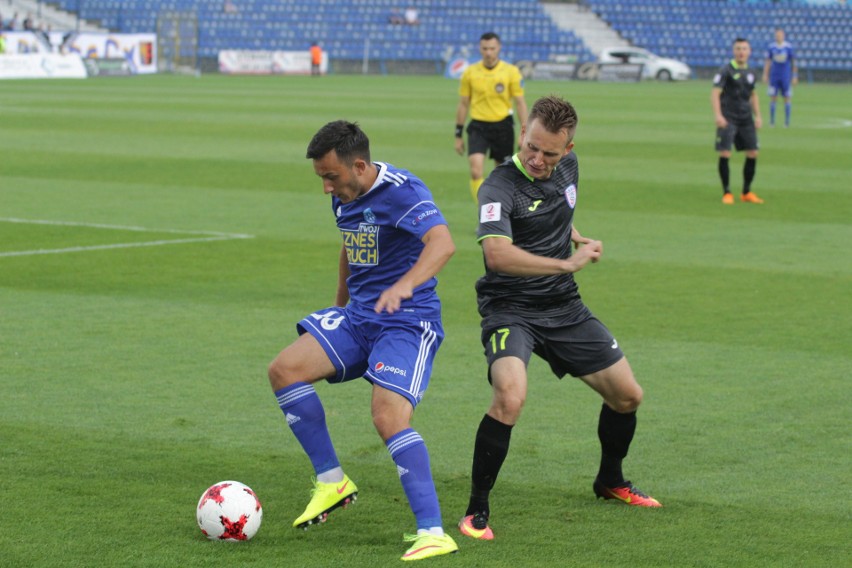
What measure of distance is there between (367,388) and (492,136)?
8741 millimetres

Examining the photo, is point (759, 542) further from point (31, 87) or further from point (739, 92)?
point (31, 87)

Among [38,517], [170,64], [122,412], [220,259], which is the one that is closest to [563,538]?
[38,517]

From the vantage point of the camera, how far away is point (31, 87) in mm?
43562

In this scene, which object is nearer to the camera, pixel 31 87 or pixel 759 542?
pixel 759 542

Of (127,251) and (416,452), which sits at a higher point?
A: (416,452)

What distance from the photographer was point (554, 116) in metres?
5.69

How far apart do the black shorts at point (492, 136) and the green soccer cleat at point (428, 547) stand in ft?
38.1

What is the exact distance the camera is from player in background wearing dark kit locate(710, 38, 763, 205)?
17.8m

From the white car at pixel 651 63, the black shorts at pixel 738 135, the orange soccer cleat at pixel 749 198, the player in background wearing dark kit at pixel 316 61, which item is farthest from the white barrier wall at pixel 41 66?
the orange soccer cleat at pixel 749 198

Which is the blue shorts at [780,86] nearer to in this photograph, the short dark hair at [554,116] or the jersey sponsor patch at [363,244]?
the short dark hair at [554,116]

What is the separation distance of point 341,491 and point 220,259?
24.3ft

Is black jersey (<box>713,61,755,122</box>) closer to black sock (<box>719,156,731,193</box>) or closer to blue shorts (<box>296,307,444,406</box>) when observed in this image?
black sock (<box>719,156,731,193</box>)

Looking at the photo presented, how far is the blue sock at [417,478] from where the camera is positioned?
5.43 meters

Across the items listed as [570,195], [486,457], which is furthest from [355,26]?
[486,457]
